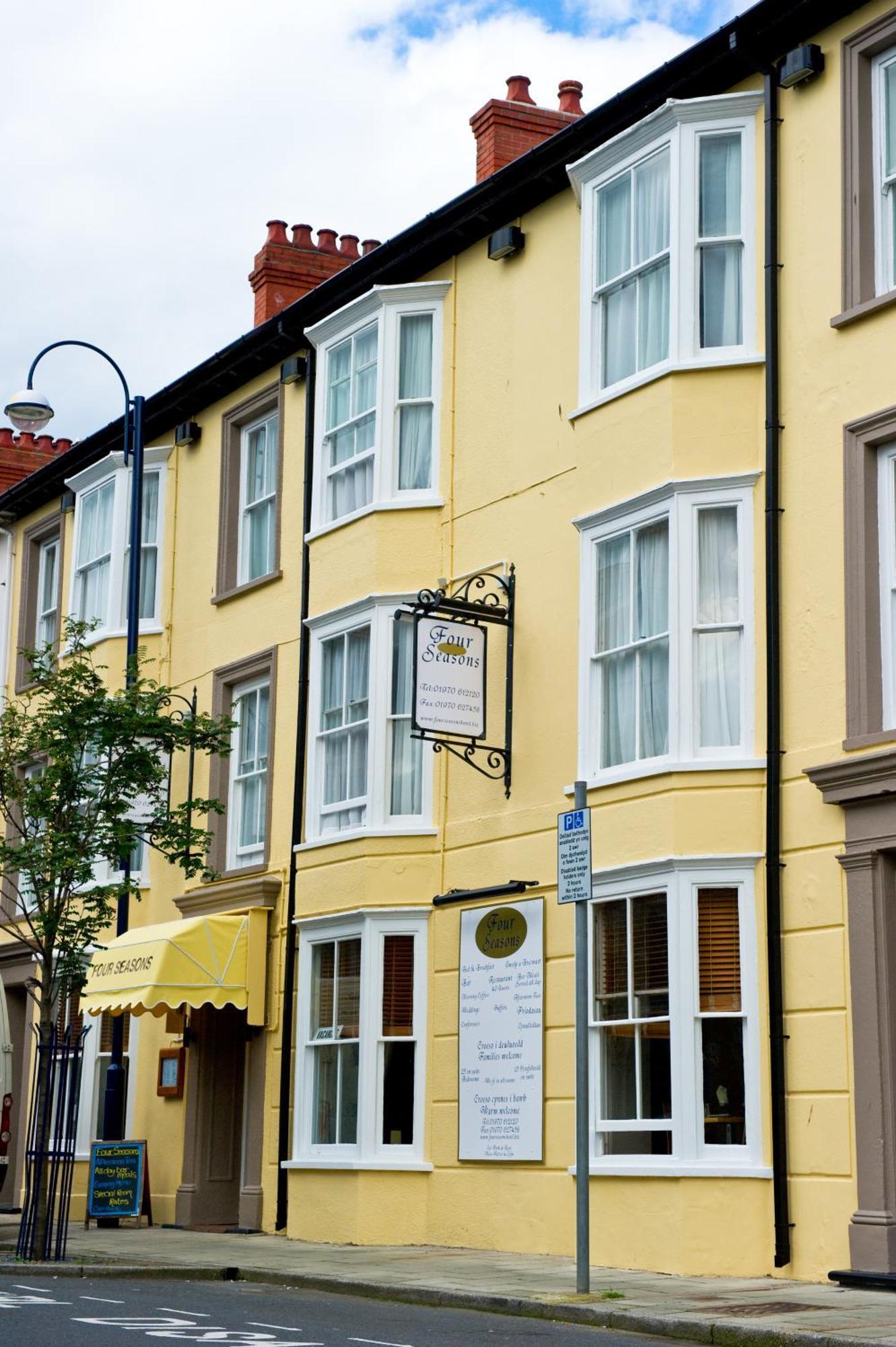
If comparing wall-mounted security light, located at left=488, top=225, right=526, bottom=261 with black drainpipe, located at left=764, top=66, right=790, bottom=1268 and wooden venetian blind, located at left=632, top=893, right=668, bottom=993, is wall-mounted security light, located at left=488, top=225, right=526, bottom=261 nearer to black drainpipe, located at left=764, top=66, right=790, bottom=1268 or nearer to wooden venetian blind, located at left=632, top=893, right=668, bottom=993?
black drainpipe, located at left=764, top=66, right=790, bottom=1268

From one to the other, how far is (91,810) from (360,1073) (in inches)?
145

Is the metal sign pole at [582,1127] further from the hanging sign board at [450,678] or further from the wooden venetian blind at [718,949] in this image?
the hanging sign board at [450,678]

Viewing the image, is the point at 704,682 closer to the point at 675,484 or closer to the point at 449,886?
the point at 675,484

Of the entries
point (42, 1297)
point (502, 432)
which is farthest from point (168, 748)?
point (42, 1297)

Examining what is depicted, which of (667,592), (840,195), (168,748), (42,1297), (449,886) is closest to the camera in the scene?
(42,1297)

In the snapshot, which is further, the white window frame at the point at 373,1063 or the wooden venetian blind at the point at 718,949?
the white window frame at the point at 373,1063

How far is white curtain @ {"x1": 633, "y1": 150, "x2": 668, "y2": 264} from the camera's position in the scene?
53.5 feet

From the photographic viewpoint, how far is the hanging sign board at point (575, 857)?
12.7 meters

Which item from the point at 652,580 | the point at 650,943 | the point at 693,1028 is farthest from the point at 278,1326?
the point at 652,580

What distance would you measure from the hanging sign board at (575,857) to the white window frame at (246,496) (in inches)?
376

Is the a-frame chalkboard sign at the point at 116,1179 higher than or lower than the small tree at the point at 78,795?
lower

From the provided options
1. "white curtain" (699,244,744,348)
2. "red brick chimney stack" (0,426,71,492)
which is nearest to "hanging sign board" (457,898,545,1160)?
"white curtain" (699,244,744,348)

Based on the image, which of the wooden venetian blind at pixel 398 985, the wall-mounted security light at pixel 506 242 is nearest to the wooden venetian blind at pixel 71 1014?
the wooden venetian blind at pixel 398 985

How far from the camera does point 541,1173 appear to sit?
1620 cm
